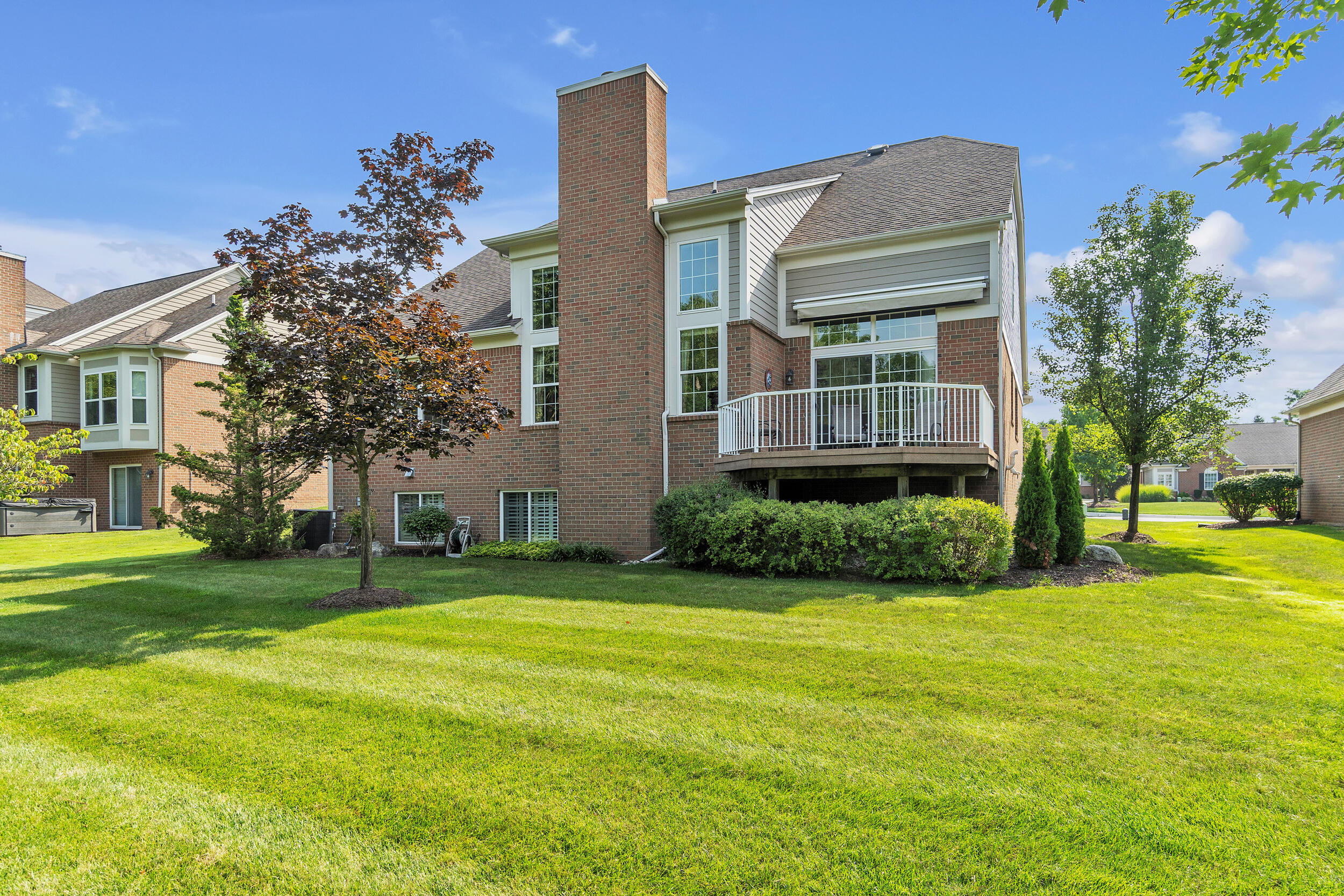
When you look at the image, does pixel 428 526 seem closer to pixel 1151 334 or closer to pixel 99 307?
pixel 1151 334

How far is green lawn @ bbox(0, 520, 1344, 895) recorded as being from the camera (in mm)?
2709

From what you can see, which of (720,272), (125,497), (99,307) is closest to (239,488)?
(720,272)

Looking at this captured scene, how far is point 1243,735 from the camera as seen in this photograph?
3.92 metres

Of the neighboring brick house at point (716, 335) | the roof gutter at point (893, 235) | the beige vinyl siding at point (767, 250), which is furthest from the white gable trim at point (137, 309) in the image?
the roof gutter at point (893, 235)

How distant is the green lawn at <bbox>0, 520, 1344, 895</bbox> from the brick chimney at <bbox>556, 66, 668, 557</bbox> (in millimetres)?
5159

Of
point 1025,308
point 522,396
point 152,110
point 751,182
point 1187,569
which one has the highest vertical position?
point 751,182

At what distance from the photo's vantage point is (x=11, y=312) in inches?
979

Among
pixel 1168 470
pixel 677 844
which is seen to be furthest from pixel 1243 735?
pixel 1168 470

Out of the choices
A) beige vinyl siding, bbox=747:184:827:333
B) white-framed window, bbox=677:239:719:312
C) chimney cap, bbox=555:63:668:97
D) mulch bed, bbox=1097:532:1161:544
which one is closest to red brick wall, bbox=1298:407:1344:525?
mulch bed, bbox=1097:532:1161:544

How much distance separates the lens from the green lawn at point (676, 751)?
2.71 metres

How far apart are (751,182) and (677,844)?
58.6 feet

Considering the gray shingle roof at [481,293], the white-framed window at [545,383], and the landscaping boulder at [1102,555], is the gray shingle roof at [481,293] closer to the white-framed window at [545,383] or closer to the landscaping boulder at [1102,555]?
the white-framed window at [545,383]

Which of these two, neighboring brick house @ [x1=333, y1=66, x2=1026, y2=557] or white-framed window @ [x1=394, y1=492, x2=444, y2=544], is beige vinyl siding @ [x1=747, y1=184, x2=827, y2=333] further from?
white-framed window @ [x1=394, y1=492, x2=444, y2=544]

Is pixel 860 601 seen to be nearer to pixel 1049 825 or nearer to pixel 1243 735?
pixel 1243 735
